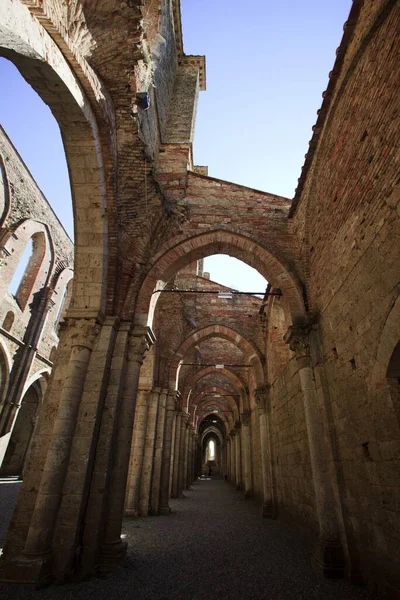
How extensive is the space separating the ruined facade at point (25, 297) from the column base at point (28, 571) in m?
9.81

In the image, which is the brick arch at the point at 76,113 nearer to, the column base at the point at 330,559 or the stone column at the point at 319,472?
the stone column at the point at 319,472

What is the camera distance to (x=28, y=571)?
348 cm

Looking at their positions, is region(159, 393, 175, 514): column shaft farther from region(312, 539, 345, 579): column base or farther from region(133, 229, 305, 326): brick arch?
region(312, 539, 345, 579): column base

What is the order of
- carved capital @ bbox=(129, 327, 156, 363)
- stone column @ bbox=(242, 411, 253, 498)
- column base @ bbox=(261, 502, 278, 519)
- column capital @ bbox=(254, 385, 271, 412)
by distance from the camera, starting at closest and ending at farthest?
1. carved capital @ bbox=(129, 327, 156, 363)
2. column base @ bbox=(261, 502, 278, 519)
3. column capital @ bbox=(254, 385, 271, 412)
4. stone column @ bbox=(242, 411, 253, 498)

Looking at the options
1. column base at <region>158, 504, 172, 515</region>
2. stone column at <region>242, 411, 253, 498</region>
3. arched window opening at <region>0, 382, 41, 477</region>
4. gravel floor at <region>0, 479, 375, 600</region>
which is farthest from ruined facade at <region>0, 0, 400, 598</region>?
arched window opening at <region>0, 382, 41, 477</region>

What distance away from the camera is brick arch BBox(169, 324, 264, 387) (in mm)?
10828

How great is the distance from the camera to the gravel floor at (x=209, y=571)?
3.37 meters

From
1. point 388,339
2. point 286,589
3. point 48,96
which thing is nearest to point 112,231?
point 48,96

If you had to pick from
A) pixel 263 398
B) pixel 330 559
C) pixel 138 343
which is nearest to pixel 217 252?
pixel 138 343

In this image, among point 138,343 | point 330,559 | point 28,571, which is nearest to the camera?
point 28,571

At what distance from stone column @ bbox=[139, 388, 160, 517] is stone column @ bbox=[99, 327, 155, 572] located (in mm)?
4199

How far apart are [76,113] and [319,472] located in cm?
642

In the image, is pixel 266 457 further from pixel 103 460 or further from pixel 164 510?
pixel 103 460

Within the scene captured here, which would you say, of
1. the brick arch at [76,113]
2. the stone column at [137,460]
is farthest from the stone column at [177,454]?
the brick arch at [76,113]
